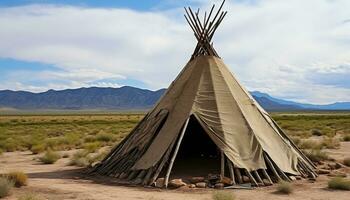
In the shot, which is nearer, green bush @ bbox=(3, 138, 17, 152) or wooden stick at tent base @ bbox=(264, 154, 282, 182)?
wooden stick at tent base @ bbox=(264, 154, 282, 182)

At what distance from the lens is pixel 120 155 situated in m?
14.6

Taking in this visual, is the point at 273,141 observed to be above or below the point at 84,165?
above

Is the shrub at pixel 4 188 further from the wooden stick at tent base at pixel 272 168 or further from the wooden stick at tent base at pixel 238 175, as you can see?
the wooden stick at tent base at pixel 272 168

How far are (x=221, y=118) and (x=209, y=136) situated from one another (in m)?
0.74

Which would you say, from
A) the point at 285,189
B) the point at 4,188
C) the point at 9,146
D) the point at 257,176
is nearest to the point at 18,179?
the point at 4,188

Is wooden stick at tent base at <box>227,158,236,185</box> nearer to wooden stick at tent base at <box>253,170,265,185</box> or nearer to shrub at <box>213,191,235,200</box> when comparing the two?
wooden stick at tent base at <box>253,170,265,185</box>

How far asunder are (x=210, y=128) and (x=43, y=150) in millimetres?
12727

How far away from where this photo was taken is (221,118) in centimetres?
1366

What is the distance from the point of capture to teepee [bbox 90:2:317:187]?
1280 cm

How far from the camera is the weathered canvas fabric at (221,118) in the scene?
1306cm

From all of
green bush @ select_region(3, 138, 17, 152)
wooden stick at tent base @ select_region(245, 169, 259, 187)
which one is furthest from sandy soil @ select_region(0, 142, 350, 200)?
green bush @ select_region(3, 138, 17, 152)

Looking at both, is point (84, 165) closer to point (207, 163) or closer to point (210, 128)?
point (207, 163)

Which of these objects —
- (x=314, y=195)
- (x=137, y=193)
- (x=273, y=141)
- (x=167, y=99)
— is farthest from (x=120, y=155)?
Result: (x=314, y=195)

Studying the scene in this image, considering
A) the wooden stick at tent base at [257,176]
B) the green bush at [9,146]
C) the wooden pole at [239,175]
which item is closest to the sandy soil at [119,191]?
the wooden stick at tent base at [257,176]
